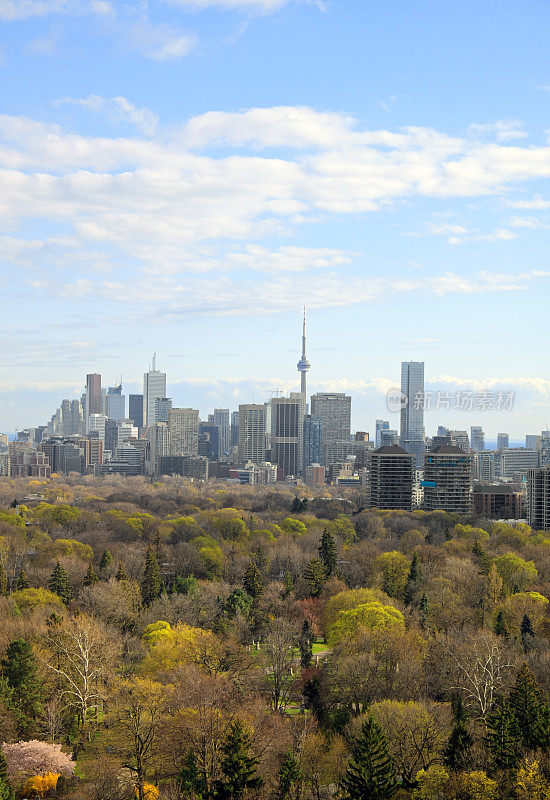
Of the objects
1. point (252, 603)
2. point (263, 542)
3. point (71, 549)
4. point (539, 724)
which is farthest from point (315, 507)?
point (539, 724)

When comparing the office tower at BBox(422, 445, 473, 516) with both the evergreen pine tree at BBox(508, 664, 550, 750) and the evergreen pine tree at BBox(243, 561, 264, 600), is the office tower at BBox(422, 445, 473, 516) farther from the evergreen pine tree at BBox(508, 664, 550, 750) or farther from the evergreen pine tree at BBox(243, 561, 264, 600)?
the evergreen pine tree at BBox(508, 664, 550, 750)

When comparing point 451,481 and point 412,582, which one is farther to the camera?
point 451,481

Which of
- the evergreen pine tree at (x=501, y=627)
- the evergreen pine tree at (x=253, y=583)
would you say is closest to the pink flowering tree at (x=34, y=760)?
the evergreen pine tree at (x=501, y=627)

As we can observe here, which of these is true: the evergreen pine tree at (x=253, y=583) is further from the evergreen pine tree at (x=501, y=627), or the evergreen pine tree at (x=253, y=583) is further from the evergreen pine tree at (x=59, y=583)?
the evergreen pine tree at (x=501, y=627)

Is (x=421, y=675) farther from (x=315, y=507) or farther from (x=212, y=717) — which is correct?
(x=315, y=507)

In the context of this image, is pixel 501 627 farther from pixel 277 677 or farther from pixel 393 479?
pixel 393 479

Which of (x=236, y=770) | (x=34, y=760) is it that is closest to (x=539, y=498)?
(x=34, y=760)
